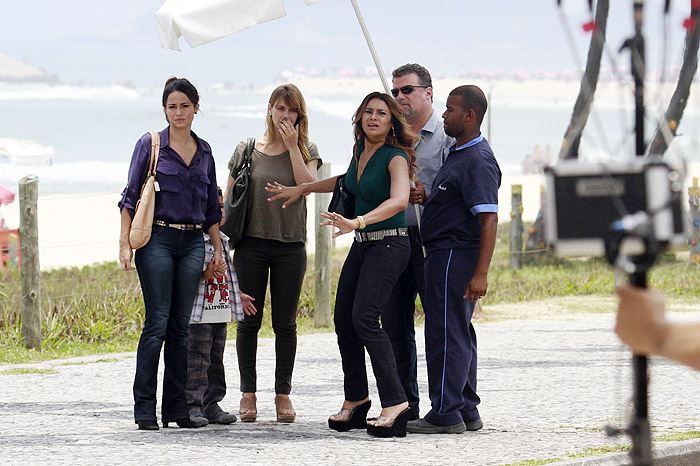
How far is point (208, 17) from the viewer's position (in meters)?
7.91

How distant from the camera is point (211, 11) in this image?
7.89 meters

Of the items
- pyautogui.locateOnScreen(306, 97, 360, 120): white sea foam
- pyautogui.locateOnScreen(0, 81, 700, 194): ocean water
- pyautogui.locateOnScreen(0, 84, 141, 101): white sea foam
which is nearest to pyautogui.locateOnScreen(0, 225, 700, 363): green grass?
pyautogui.locateOnScreen(0, 81, 700, 194): ocean water

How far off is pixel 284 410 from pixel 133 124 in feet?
313

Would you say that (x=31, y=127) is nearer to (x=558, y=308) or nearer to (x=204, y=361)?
(x=558, y=308)

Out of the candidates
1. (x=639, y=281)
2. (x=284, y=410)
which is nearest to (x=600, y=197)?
(x=639, y=281)

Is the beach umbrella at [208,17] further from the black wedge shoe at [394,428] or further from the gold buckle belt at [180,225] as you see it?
the black wedge shoe at [394,428]

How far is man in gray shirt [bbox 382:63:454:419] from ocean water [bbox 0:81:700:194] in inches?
2516

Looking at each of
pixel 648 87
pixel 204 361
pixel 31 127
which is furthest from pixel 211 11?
pixel 31 127

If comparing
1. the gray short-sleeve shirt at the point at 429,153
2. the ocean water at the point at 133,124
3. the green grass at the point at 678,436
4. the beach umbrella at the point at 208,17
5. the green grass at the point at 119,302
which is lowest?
the green grass at the point at 678,436

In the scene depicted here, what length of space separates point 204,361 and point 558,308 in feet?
28.8

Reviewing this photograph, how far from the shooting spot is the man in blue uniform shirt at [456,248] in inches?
254

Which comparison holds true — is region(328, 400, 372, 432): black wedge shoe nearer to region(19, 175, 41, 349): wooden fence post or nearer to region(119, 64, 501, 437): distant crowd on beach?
region(119, 64, 501, 437): distant crowd on beach

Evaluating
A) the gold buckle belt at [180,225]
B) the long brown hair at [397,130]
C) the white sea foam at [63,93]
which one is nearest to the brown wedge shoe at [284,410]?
the gold buckle belt at [180,225]

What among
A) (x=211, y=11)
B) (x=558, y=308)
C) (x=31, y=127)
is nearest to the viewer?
(x=211, y=11)
